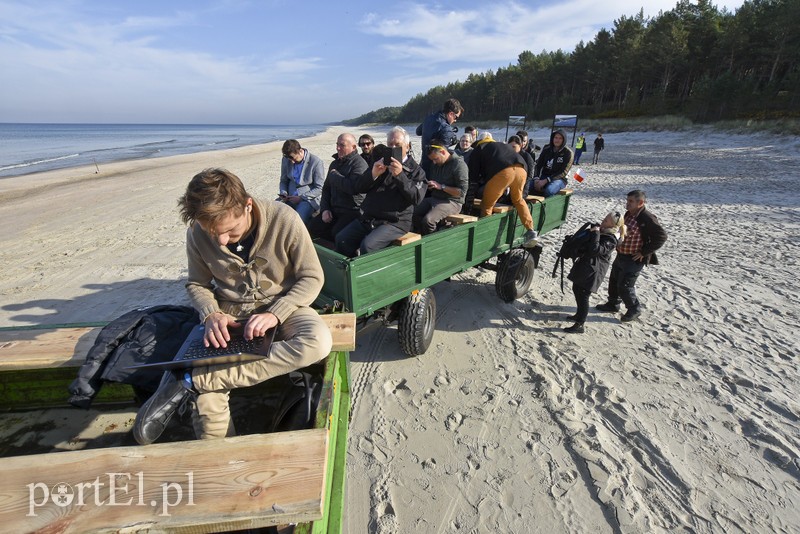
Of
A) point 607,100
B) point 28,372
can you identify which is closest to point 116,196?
point 28,372

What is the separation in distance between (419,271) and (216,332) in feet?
6.33

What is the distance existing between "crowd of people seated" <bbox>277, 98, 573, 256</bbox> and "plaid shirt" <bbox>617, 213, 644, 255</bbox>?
102cm

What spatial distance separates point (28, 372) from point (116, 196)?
12.1 meters

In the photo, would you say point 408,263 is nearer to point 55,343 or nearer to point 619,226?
point 619,226

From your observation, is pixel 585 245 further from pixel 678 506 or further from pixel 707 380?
pixel 678 506

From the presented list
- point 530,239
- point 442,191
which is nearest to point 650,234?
point 530,239

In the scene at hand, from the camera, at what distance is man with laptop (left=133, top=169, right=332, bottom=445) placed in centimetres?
178

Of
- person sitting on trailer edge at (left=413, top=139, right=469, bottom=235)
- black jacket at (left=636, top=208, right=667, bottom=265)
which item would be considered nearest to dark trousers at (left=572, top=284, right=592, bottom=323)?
black jacket at (left=636, top=208, right=667, bottom=265)

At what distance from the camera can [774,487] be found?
234 cm

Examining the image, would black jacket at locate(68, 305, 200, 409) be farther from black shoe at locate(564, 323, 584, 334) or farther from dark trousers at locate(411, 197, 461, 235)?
black shoe at locate(564, 323, 584, 334)

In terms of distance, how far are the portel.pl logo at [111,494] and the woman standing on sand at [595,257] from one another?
3881mm

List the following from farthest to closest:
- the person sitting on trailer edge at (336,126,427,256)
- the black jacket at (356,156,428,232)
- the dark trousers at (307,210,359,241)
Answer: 1. the dark trousers at (307,210,359,241)
2. the black jacket at (356,156,428,232)
3. the person sitting on trailer edge at (336,126,427,256)

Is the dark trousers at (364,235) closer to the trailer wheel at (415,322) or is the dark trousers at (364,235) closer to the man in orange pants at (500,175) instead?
the trailer wheel at (415,322)

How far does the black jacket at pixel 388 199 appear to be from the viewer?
11.7 feet
